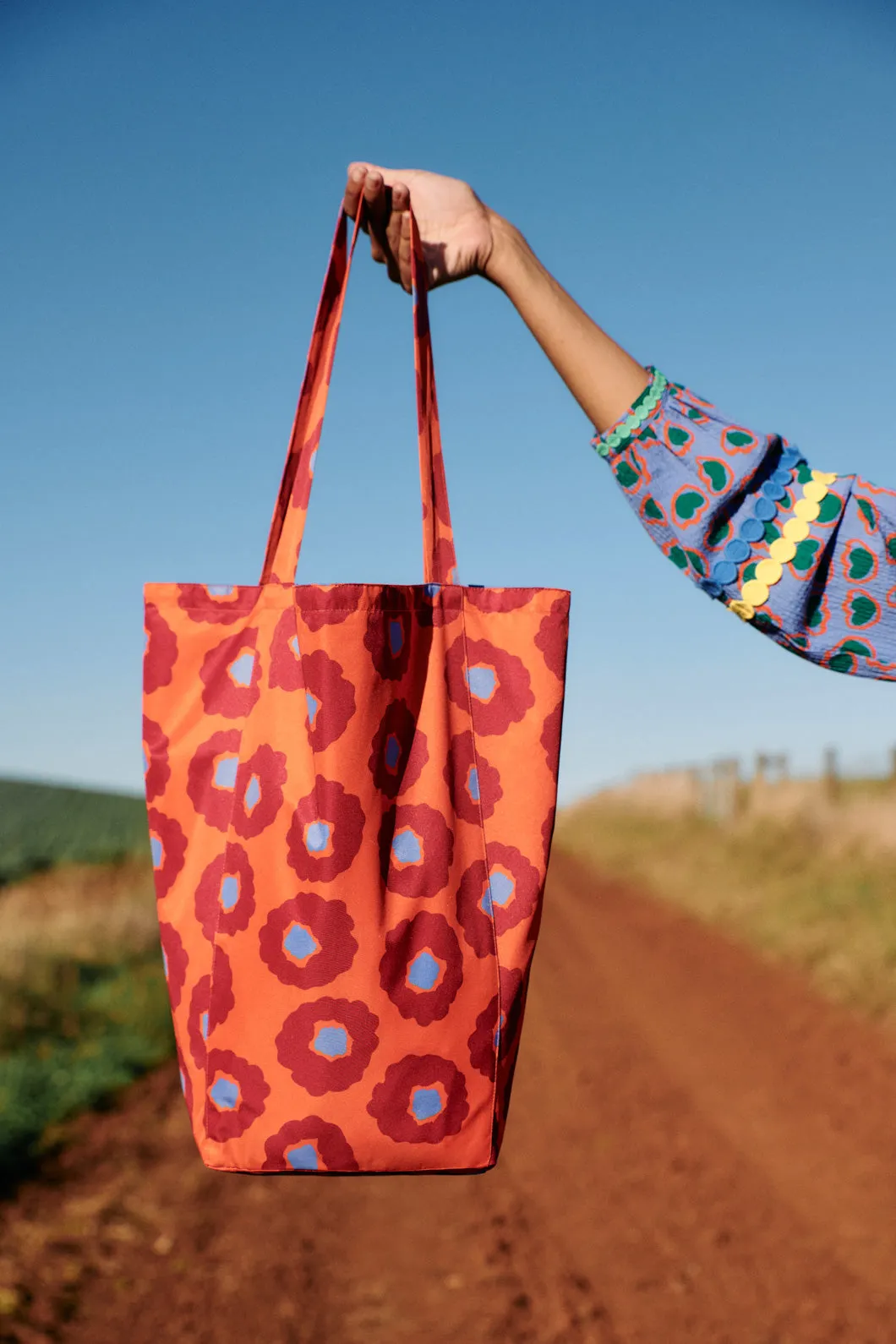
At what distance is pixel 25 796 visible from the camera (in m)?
24.7

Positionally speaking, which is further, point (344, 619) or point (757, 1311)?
point (757, 1311)

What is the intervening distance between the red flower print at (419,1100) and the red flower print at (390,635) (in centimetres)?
55

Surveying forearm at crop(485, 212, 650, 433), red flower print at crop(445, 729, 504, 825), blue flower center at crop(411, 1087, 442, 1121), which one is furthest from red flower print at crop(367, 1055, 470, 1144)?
forearm at crop(485, 212, 650, 433)

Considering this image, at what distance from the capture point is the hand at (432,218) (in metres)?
1.47

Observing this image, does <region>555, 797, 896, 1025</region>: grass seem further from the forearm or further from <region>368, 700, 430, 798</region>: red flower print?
the forearm

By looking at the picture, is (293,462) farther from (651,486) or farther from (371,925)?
(371,925)

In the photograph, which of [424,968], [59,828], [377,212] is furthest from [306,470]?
[59,828]

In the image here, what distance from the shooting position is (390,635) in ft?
4.90

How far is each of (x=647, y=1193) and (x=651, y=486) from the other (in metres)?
7.54

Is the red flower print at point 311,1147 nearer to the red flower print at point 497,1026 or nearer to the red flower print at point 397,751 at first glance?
the red flower print at point 497,1026

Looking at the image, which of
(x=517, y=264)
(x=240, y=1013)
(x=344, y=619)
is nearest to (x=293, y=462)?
(x=344, y=619)

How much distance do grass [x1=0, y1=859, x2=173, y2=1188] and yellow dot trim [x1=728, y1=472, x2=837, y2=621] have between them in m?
9.48

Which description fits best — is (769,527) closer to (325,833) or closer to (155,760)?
(325,833)

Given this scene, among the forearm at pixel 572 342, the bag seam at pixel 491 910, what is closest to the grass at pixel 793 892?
the bag seam at pixel 491 910
